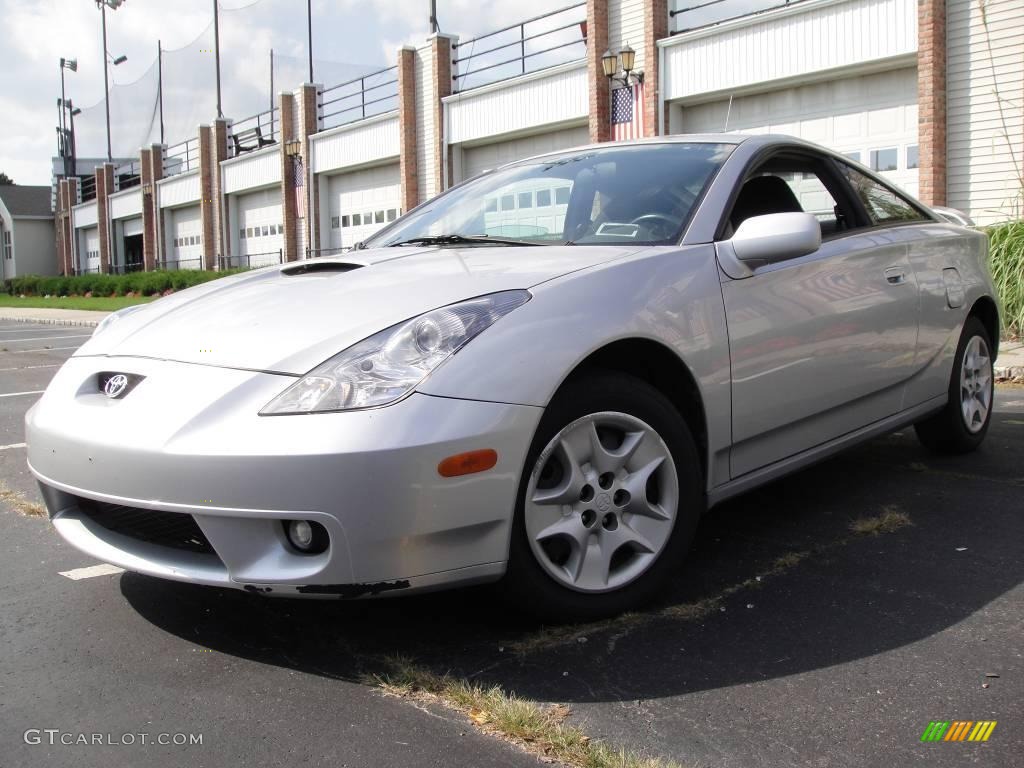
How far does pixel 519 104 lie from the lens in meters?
23.3

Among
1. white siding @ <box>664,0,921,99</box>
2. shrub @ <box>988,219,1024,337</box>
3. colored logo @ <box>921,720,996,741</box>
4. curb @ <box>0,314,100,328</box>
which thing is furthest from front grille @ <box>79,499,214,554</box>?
curb @ <box>0,314,100,328</box>

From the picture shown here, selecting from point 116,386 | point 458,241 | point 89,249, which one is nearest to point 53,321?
point 458,241

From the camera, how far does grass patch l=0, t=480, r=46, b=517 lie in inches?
165

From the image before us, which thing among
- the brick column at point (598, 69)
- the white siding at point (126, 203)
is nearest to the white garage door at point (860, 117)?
the brick column at point (598, 69)

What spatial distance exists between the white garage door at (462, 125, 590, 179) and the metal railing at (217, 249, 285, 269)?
10065mm

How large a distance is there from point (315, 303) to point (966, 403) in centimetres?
331

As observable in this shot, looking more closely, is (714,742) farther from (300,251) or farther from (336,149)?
(300,251)

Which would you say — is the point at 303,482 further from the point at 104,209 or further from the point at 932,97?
the point at 104,209

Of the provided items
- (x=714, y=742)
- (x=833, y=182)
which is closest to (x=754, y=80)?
(x=833, y=182)

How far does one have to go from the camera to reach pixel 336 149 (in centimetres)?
3064

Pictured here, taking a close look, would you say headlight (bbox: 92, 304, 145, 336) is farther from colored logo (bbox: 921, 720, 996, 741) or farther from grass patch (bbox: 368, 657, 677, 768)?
colored logo (bbox: 921, 720, 996, 741)

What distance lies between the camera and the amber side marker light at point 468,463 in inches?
90.7

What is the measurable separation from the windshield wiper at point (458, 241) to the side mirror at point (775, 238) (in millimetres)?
666

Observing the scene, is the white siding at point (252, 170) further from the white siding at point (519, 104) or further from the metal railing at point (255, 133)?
the white siding at point (519, 104)
